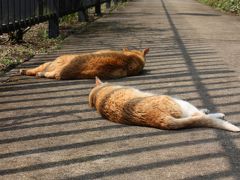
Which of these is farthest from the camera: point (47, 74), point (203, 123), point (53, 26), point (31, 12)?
point (53, 26)

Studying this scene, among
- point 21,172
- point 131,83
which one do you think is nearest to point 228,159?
point 21,172

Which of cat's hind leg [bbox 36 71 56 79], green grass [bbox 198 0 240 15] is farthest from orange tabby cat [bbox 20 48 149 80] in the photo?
green grass [bbox 198 0 240 15]

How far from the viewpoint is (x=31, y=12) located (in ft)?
29.4

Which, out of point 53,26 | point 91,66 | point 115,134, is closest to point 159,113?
point 115,134

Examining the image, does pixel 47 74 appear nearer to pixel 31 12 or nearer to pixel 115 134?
pixel 115 134

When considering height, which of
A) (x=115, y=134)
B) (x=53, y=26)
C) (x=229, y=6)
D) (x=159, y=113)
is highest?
(x=159, y=113)

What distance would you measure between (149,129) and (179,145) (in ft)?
1.45

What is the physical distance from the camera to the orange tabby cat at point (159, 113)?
4.07m

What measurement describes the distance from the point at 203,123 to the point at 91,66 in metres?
2.29

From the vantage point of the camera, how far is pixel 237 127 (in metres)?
4.17

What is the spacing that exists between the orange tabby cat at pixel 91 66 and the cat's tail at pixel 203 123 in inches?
83.7

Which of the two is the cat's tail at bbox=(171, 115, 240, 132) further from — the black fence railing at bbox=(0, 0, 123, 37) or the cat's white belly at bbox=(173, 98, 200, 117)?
the black fence railing at bbox=(0, 0, 123, 37)

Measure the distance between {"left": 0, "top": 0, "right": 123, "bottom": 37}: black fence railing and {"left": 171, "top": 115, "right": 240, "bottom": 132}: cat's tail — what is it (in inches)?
160

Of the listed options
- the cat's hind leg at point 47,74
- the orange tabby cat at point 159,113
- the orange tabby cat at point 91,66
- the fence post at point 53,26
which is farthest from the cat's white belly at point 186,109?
the fence post at point 53,26
